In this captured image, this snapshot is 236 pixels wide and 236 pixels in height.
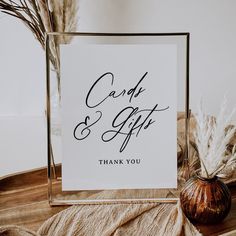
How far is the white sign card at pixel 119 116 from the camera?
78cm

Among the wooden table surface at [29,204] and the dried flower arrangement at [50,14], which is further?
the dried flower arrangement at [50,14]

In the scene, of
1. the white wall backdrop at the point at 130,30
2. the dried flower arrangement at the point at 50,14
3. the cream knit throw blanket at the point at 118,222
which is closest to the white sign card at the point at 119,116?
the cream knit throw blanket at the point at 118,222

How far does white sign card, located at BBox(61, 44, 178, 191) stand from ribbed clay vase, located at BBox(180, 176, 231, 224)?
3.5 inches

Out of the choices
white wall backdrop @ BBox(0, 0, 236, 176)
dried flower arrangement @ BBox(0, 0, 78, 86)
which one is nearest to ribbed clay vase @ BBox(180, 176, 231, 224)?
dried flower arrangement @ BBox(0, 0, 78, 86)

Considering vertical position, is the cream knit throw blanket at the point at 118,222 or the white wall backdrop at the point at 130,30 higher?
the white wall backdrop at the point at 130,30

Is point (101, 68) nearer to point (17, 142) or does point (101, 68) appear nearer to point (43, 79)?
point (17, 142)

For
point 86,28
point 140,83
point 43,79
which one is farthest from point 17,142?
point 140,83

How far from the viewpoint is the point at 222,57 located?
139 centimetres

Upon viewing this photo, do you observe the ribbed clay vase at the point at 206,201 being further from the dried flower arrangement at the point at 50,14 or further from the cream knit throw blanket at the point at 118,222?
the dried flower arrangement at the point at 50,14

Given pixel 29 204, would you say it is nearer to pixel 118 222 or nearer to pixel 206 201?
pixel 118 222

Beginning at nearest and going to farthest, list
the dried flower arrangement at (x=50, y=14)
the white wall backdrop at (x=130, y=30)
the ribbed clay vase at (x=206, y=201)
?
the ribbed clay vase at (x=206, y=201), the dried flower arrangement at (x=50, y=14), the white wall backdrop at (x=130, y=30)

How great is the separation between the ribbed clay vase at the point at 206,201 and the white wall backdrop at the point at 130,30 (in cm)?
65

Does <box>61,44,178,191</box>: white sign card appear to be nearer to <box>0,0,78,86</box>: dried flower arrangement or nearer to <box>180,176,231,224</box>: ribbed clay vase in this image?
<box>180,176,231,224</box>: ribbed clay vase

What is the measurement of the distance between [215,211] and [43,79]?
87 cm
